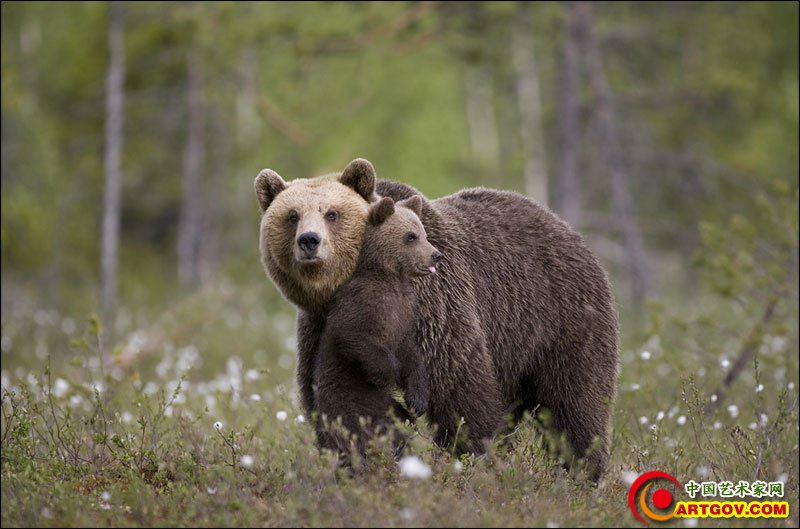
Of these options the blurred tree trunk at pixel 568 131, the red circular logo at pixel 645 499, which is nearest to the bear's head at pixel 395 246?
the red circular logo at pixel 645 499

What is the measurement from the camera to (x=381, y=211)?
17.7 ft

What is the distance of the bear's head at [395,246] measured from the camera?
532 centimetres

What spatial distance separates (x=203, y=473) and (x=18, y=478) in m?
0.94

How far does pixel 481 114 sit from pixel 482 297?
3250 centimetres

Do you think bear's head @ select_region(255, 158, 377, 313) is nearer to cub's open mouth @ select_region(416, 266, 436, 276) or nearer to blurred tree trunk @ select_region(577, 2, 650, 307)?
cub's open mouth @ select_region(416, 266, 436, 276)

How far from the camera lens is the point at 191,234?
848 inches

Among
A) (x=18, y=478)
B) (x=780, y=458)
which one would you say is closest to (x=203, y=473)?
(x=18, y=478)

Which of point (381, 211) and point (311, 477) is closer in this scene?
point (311, 477)

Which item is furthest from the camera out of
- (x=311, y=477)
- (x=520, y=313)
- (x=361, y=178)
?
(x=520, y=313)

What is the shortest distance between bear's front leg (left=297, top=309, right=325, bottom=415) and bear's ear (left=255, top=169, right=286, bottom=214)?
0.66 metres

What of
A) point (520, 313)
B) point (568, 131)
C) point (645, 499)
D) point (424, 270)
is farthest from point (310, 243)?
point (568, 131)

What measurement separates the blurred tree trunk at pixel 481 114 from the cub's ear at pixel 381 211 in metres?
29.8

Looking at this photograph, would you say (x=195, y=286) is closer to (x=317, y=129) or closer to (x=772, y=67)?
(x=317, y=129)

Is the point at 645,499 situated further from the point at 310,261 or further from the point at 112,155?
the point at 112,155
